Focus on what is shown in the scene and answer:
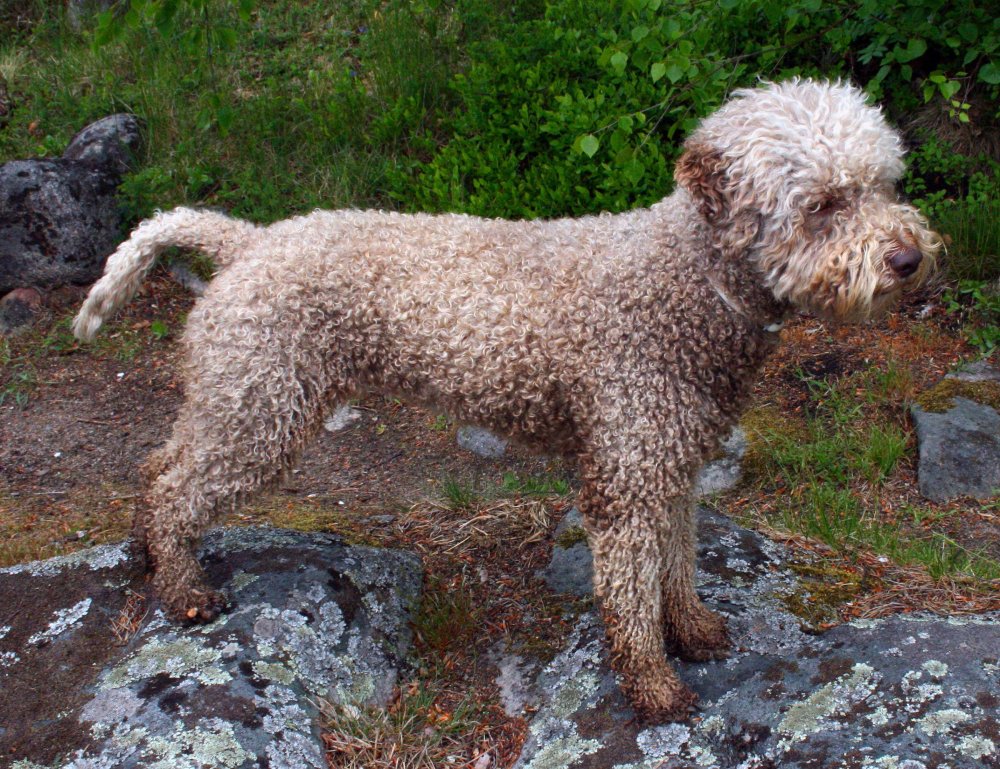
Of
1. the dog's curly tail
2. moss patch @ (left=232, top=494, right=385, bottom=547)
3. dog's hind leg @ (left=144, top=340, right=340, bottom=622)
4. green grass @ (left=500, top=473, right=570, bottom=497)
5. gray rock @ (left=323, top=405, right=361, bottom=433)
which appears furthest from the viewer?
gray rock @ (left=323, top=405, right=361, bottom=433)

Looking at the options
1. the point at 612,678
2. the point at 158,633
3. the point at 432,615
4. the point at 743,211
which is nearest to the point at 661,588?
the point at 612,678

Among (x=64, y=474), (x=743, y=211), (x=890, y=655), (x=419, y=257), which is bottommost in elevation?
(x=64, y=474)

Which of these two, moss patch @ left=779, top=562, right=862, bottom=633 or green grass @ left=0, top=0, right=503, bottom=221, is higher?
green grass @ left=0, top=0, right=503, bottom=221

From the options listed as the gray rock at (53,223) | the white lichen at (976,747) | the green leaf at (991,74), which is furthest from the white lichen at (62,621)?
the green leaf at (991,74)

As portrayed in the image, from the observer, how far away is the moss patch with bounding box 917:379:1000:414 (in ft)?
14.5

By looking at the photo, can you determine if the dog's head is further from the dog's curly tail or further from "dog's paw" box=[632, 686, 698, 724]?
the dog's curly tail

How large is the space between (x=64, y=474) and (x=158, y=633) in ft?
5.91

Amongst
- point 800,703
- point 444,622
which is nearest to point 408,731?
point 444,622

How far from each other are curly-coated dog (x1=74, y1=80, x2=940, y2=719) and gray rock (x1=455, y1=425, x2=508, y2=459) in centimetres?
175

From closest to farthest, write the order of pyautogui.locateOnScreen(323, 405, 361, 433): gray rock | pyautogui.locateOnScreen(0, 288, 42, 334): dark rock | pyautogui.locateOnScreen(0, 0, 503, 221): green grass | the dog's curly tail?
the dog's curly tail < pyautogui.locateOnScreen(323, 405, 361, 433): gray rock < pyautogui.locateOnScreen(0, 288, 42, 334): dark rock < pyautogui.locateOnScreen(0, 0, 503, 221): green grass

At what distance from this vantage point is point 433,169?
18.7 feet

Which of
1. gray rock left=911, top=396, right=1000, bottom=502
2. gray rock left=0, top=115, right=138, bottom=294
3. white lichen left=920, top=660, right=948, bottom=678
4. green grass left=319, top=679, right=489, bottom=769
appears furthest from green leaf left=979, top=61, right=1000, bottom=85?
gray rock left=0, top=115, right=138, bottom=294

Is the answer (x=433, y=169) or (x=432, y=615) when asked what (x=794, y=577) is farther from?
(x=433, y=169)

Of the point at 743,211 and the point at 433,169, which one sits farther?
the point at 433,169
